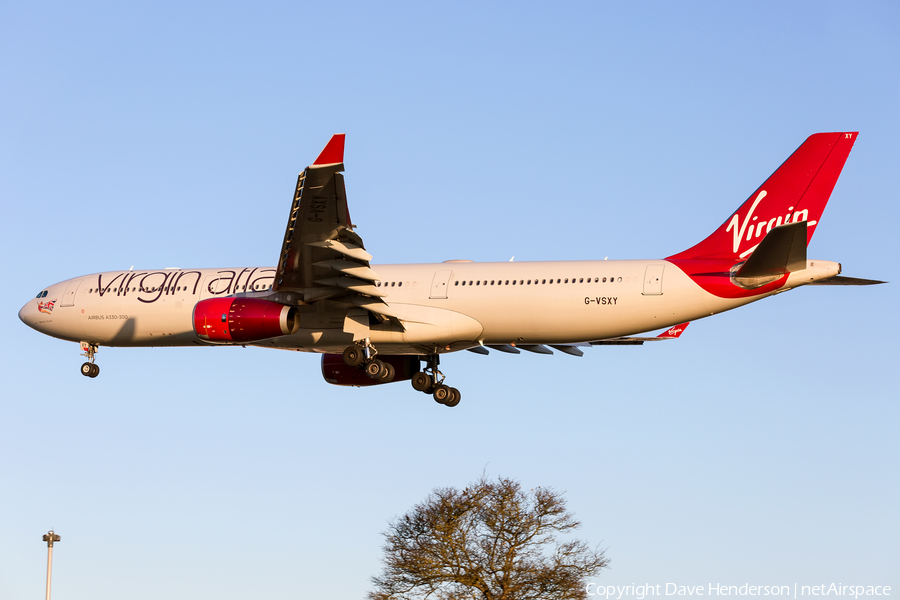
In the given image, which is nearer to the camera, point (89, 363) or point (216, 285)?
point (216, 285)

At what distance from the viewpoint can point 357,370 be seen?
35.8m

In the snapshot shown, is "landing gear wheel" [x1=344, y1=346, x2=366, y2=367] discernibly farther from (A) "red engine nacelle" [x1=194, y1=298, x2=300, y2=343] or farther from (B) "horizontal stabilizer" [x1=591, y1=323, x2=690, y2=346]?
(B) "horizontal stabilizer" [x1=591, y1=323, x2=690, y2=346]

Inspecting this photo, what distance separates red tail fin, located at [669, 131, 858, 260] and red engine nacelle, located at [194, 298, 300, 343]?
10734mm

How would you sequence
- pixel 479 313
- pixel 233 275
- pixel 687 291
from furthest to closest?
pixel 233 275 < pixel 479 313 < pixel 687 291

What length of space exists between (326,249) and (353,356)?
409 centimetres

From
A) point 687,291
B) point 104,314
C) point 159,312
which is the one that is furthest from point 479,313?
point 104,314

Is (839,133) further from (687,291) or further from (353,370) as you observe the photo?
(353,370)

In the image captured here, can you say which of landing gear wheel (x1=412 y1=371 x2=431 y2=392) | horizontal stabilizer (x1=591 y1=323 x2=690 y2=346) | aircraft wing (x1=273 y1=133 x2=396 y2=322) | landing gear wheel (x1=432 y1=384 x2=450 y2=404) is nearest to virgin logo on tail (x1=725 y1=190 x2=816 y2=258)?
horizontal stabilizer (x1=591 y1=323 x2=690 y2=346)

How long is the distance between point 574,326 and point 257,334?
28.0 feet

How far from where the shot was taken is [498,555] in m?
30.6

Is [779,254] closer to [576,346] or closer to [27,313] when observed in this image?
[576,346]

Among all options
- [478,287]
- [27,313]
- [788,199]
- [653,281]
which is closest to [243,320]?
[478,287]

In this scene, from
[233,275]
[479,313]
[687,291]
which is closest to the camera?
[687,291]

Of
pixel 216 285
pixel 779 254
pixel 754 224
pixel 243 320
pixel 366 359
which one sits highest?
pixel 216 285
